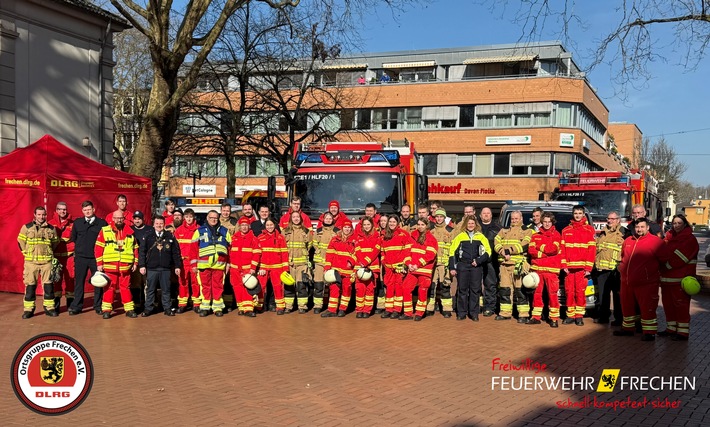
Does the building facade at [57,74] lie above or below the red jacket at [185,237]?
above

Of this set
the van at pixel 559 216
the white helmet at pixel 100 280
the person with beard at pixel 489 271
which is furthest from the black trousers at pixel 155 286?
the van at pixel 559 216

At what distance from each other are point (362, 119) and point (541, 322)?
36306mm

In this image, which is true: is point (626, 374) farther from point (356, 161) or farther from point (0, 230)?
point (0, 230)

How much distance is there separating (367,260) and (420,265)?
94 centimetres

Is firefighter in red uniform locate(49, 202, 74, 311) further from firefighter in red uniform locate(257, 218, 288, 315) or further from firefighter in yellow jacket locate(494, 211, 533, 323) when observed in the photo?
firefighter in yellow jacket locate(494, 211, 533, 323)

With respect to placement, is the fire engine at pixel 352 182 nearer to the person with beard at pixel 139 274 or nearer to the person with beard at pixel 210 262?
the person with beard at pixel 210 262

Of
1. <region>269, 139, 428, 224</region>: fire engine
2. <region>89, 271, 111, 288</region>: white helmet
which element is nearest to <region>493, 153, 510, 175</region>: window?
<region>269, 139, 428, 224</region>: fire engine

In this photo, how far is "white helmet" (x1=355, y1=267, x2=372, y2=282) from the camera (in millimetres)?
10086

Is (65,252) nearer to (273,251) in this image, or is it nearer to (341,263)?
(273,251)

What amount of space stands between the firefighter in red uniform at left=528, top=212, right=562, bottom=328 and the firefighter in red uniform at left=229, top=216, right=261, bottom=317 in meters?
4.77

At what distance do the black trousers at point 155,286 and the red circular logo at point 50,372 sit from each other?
5.82m

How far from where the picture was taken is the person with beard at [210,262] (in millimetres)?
10344

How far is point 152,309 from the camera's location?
1048 centimetres

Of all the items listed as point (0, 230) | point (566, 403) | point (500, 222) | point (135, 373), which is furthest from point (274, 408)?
point (0, 230)
